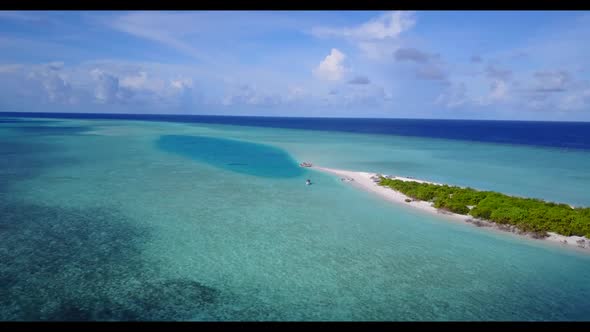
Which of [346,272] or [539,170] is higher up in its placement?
[539,170]

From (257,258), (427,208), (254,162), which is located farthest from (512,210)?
(254,162)

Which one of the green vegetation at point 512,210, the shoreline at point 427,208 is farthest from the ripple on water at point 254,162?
the green vegetation at point 512,210

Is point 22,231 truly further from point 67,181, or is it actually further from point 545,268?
point 545,268

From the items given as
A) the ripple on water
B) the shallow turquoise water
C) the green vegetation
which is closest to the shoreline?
the green vegetation

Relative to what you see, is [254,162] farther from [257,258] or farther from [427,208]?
[257,258]
